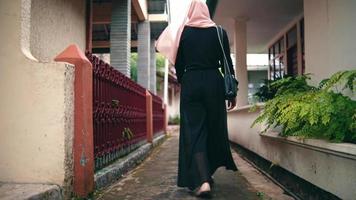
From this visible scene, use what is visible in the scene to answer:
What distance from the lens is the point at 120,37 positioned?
9.65m

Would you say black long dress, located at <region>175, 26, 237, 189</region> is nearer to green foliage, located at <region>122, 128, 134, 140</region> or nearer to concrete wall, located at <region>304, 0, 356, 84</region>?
concrete wall, located at <region>304, 0, 356, 84</region>

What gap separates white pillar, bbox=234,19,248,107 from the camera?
10945 millimetres

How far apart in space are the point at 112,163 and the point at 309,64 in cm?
288

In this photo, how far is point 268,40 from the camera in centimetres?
1443

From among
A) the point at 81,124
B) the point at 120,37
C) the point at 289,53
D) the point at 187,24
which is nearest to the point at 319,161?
the point at 187,24

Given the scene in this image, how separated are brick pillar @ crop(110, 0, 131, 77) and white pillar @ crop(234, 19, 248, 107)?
2.98 m

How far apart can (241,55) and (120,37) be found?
10.8 ft

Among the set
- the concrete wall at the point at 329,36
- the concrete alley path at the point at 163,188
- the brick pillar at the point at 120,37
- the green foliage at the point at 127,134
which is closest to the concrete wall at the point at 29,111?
the concrete alley path at the point at 163,188

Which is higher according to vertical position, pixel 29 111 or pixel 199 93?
pixel 199 93

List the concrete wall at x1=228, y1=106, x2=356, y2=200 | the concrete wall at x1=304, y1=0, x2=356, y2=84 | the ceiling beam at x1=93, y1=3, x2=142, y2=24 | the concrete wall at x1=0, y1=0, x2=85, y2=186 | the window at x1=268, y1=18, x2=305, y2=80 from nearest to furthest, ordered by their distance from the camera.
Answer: the concrete wall at x1=228, y1=106, x2=356, y2=200 < the concrete wall at x1=0, y1=0, x2=85, y2=186 < the concrete wall at x1=304, y1=0, x2=356, y2=84 < the window at x1=268, y1=18, x2=305, y2=80 < the ceiling beam at x1=93, y1=3, x2=142, y2=24

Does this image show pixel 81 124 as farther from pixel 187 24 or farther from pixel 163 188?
pixel 187 24

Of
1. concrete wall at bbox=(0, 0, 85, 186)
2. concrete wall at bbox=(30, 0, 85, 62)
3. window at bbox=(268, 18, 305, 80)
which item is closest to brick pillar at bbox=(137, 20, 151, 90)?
window at bbox=(268, 18, 305, 80)

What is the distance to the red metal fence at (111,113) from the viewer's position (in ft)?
15.9

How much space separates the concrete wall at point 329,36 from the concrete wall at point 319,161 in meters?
0.90
